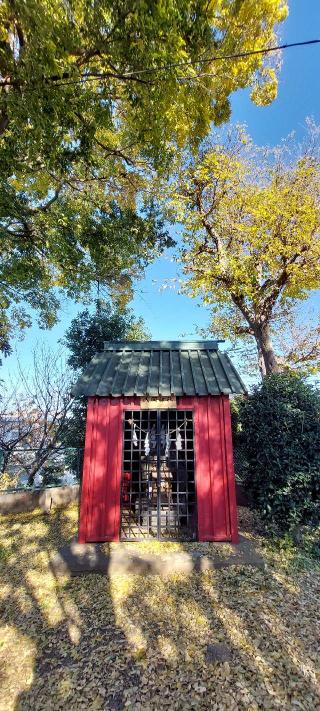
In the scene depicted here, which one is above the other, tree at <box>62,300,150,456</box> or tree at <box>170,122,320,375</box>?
tree at <box>170,122,320,375</box>

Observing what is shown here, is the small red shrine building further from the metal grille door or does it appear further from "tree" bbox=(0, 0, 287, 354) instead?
"tree" bbox=(0, 0, 287, 354)

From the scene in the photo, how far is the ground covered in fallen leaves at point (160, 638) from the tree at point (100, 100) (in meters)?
7.16

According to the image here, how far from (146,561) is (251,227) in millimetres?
9969

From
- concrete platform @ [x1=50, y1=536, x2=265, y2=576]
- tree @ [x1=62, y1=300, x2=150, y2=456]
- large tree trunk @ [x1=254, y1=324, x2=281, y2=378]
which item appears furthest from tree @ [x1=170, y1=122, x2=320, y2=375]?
concrete platform @ [x1=50, y1=536, x2=265, y2=576]

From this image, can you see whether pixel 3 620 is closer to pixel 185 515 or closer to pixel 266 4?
pixel 185 515

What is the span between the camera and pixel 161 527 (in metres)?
6.13

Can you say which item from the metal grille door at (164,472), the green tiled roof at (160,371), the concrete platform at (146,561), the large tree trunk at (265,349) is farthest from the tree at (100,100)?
the concrete platform at (146,561)

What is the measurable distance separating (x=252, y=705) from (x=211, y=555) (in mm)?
2502

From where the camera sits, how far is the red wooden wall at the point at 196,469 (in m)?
5.63

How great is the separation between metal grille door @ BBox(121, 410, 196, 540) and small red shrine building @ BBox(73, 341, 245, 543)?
22mm

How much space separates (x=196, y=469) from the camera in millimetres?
5801

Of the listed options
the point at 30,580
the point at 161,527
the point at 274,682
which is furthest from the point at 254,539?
the point at 30,580

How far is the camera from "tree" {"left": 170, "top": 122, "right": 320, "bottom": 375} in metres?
9.98

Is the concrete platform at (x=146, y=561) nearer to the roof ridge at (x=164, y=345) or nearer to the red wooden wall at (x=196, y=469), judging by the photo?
the red wooden wall at (x=196, y=469)
